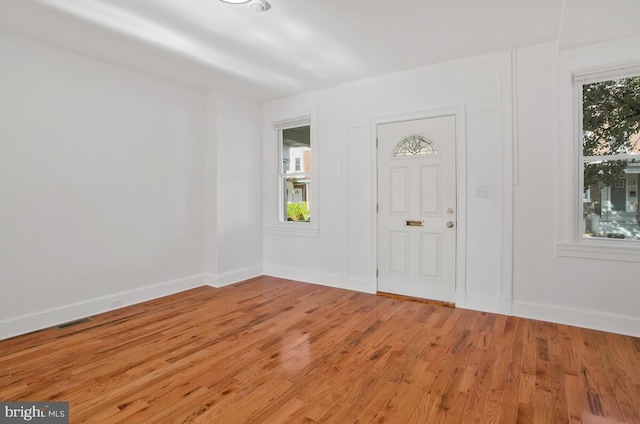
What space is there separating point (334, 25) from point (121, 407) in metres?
3.13

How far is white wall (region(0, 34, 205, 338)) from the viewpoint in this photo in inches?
119

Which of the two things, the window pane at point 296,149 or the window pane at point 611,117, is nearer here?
the window pane at point 611,117

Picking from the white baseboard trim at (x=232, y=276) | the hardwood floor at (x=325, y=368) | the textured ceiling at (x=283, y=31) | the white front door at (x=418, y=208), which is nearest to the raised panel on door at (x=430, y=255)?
the white front door at (x=418, y=208)

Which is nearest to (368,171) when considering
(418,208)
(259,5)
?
(418,208)

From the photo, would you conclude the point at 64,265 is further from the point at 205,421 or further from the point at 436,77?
the point at 436,77

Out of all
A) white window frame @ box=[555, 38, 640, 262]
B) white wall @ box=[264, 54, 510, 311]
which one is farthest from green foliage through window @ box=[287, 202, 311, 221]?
white window frame @ box=[555, 38, 640, 262]

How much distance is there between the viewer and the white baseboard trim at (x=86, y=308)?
3.00 m

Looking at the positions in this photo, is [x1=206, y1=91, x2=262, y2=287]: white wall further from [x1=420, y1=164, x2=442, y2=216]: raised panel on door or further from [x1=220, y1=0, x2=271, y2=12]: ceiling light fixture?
[x1=420, y1=164, x2=442, y2=216]: raised panel on door

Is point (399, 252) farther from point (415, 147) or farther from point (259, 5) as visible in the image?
point (259, 5)

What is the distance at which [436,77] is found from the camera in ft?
12.4

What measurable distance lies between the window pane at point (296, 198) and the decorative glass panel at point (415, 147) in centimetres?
142

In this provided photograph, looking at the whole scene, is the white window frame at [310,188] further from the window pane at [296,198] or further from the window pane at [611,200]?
the window pane at [611,200]

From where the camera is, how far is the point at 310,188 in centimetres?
485

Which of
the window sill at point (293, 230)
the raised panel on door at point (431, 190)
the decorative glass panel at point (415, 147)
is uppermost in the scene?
the decorative glass panel at point (415, 147)
